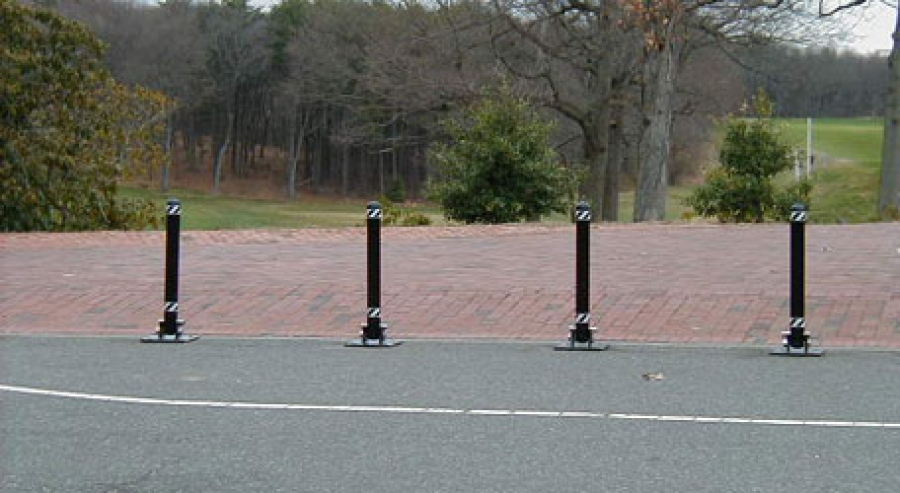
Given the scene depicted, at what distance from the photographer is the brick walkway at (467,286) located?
10141 mm

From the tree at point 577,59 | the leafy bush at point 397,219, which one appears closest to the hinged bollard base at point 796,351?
the leafy bush at point 397,219

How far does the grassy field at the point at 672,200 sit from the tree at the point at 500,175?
6330 millimetres

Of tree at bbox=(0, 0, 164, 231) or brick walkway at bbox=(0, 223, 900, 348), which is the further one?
tree at bbox=(0, 0, 164, 231)

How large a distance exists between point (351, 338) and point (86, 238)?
22.7 feet

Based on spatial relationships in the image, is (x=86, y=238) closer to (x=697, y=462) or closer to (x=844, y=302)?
(x=844, y=302)

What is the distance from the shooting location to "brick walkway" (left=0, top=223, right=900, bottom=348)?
10.1m

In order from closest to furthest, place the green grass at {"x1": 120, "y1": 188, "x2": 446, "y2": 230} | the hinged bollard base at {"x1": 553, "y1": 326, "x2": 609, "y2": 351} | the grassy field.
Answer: the hinged bollard base at {"x1": 553, "y1": 326, "x2": 609, "y2": 351}
the grassy field
the green grass at {"x1": 120, "y1": 188, "x2": 446, "y2": 230}

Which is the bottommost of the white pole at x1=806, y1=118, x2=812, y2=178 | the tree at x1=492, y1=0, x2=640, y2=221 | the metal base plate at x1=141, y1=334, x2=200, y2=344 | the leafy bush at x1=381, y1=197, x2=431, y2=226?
the metal base plate at x1=141, y1=334, x2=200, y2=344

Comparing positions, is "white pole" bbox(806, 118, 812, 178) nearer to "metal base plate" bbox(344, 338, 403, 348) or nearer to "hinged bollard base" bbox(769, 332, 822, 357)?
"hinged bollard base" bbox(769, 332, 822, 357)

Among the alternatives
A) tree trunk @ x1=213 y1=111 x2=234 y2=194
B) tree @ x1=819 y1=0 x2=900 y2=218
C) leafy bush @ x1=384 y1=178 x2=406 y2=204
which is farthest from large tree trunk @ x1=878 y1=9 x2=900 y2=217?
tree trunk @ x1=213 y1=111 x2=234 y2=194

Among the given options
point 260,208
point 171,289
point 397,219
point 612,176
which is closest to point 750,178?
point 397,219

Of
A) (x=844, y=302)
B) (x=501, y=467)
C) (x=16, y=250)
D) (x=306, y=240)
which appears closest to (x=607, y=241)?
(x=306, y=240)

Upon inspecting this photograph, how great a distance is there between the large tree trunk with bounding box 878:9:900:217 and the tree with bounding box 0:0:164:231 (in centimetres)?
A: 1452

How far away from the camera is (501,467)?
5.92m
